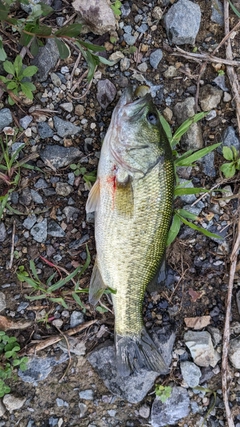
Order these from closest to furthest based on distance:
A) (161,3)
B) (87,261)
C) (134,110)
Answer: (134,110), (87,261), (161,3)

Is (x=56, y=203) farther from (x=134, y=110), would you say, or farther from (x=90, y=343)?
(x=90, y=343)

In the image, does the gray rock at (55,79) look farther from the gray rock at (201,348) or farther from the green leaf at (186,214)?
the gray rock at (201,348)

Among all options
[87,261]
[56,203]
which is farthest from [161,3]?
[87,261]

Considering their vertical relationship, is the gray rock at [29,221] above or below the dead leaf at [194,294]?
above

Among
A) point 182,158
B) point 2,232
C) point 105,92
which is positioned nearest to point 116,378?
point 2,232

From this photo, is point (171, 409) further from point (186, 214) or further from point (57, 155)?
point (57, 155)

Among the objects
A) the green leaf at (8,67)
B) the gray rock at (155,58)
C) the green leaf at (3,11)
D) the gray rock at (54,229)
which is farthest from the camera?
the gray rock at (155,58)

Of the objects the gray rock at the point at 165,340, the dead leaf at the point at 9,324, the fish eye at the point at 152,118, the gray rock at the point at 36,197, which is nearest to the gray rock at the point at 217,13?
the fish eye at the point at 152,118
